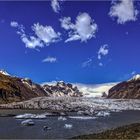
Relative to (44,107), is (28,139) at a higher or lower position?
lower

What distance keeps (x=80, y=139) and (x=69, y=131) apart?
1722cm

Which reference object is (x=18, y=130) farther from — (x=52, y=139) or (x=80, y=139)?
(x=80, y=139)

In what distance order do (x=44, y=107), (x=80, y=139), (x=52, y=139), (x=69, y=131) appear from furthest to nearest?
(x=44, y=107) < (x=69, y=131) < (x=52, y=139) < (x=80, y=139)

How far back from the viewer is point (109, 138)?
46.8 m

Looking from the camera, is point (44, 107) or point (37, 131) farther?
point (44, 107)

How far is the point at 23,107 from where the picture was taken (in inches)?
6969

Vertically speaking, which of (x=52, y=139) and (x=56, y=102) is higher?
(x=56, y=102)

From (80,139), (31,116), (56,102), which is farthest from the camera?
(56,102)

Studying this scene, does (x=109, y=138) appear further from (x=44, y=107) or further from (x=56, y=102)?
(x=56, y=102)

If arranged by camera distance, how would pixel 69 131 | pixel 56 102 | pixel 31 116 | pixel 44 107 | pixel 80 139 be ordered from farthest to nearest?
pixel 56 102, pixel 44 107, pixel 31 116, pixel 69 131, pixel 80 139

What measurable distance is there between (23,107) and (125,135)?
432 feet

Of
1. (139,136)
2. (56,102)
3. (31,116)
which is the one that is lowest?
(139,136)

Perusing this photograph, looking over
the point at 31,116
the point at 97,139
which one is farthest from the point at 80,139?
the point at 31,116

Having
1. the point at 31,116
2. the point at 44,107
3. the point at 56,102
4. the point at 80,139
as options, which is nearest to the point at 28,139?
the point at 80,139
